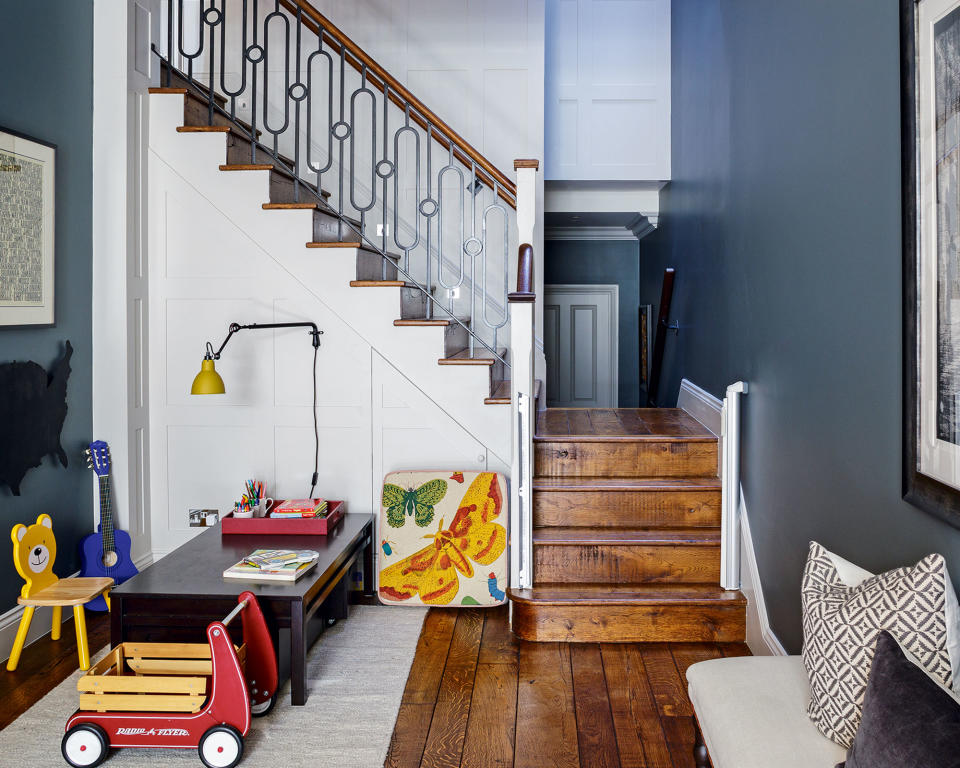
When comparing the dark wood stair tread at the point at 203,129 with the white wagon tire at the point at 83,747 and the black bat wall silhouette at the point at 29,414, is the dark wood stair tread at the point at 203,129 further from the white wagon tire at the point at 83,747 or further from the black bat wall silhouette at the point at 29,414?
the white wagon tire at the point at 83,747

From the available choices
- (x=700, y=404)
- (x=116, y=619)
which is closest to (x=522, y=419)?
(x=700, y=404)

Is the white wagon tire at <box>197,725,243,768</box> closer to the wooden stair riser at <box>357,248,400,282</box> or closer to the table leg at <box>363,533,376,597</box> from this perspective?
the table leg at <box>363,533,376,597</box>

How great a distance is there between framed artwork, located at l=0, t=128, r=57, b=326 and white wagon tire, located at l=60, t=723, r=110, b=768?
5.15 feet

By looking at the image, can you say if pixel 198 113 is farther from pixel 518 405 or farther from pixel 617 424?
pixel 617 424

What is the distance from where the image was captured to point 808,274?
108 inches

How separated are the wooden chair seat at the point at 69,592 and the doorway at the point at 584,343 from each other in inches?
198

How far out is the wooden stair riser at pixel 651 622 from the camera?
3471mm

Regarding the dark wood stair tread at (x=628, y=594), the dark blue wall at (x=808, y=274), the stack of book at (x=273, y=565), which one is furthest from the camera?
the dark wood stair tread at (x=628, y=594)

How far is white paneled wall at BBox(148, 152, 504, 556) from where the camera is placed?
407 centimetres

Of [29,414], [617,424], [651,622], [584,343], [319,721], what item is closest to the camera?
[319,721]

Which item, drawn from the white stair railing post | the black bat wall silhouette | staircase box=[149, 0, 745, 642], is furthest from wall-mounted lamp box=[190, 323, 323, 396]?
the white stair railing post

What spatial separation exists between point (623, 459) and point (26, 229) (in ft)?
9.11

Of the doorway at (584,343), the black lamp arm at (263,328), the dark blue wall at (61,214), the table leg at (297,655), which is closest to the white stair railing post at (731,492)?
the table leg at (297,655)

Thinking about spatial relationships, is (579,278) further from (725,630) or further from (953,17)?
(953,17)
